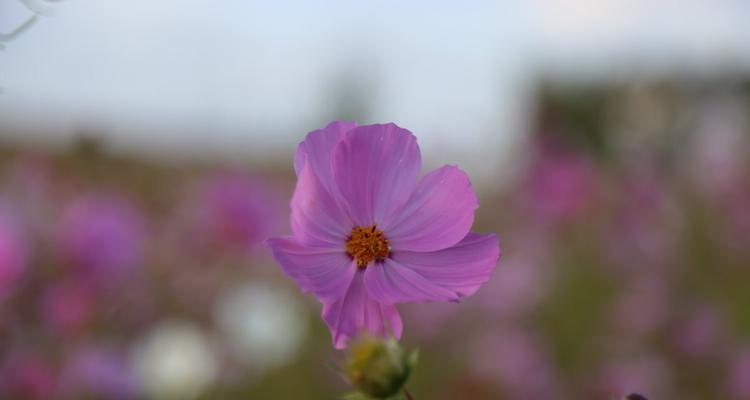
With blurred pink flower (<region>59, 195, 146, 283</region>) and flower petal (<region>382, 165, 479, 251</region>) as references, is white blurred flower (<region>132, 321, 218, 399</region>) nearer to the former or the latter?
blurred pink flower (<region>59, 195, 146, 283</region>)

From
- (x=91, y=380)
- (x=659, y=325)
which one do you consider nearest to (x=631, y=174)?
(x=659, y=325)

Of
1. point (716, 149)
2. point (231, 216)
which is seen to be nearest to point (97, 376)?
point (231, 216)

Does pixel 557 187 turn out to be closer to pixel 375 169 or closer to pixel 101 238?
pixel 101 238

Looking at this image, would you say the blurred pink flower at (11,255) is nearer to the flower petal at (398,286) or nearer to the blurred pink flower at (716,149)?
the flower petal at (398,286)

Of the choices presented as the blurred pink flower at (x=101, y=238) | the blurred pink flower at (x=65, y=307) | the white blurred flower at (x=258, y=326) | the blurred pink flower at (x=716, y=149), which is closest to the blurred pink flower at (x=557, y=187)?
the blurred pink flower at (x=716, y=149)

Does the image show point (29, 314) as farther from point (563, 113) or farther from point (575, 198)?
point (563, 113)

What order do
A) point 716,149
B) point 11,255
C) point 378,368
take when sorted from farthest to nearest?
point 716,149, point 11,255, point 378,368
